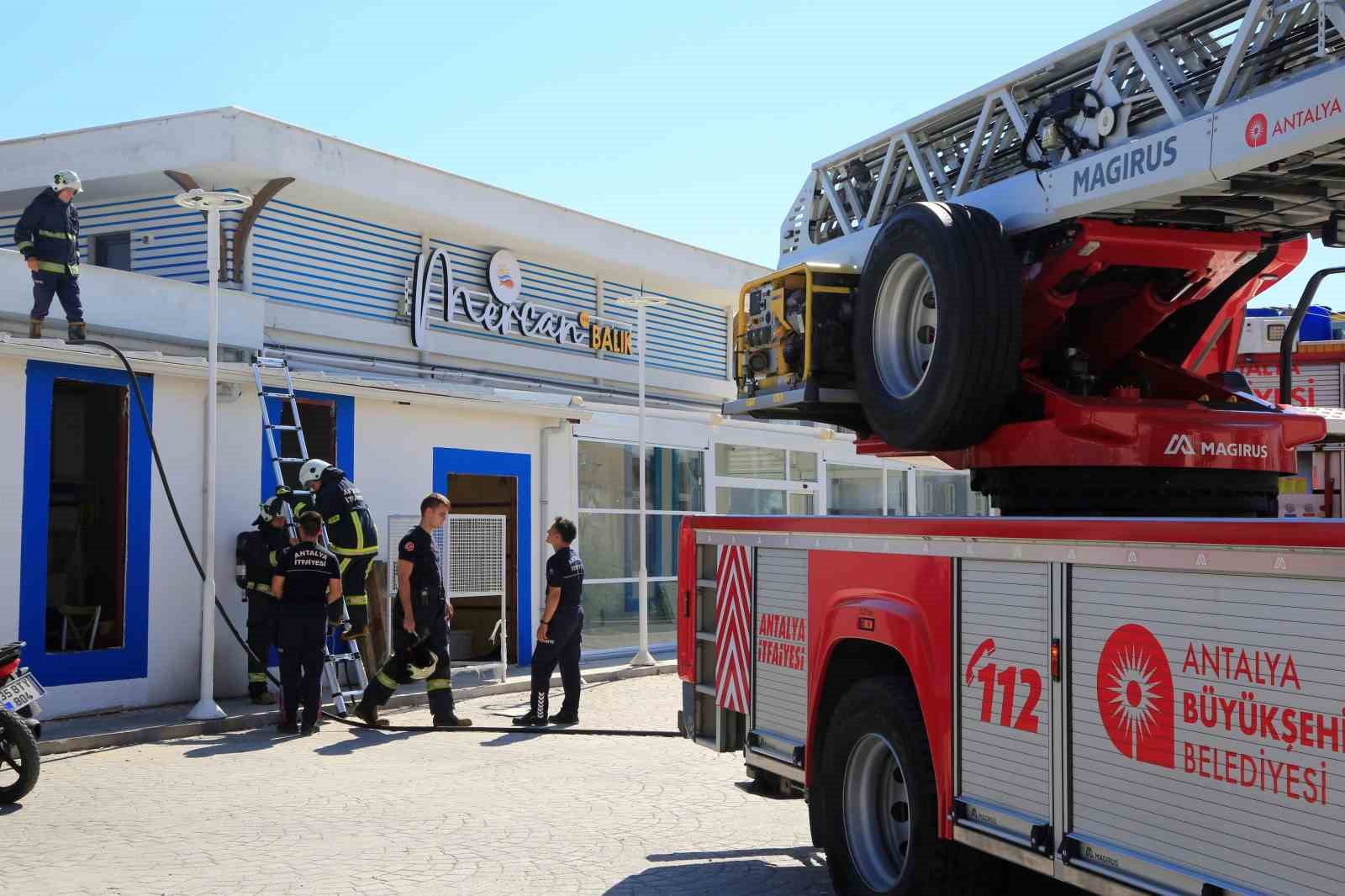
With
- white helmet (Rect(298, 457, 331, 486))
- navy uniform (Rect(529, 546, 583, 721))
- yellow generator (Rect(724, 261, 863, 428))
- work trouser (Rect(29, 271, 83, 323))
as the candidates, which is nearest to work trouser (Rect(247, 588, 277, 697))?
white helmet (Rect(298, 457, 331, 486))

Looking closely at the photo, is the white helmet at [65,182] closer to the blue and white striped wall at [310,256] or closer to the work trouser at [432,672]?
the blue and white striped wall at [310,256]

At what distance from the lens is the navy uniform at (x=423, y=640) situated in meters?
12.1

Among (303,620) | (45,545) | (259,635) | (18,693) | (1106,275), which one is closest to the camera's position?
(1106,275)

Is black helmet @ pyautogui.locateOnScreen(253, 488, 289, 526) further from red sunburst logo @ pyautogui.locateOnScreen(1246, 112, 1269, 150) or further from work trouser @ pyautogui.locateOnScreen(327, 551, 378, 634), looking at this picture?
red sunburst logo @ pyautogui.locateOnScreen(1246, 112, 1269, 150)

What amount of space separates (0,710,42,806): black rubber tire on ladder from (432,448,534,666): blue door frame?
28.4 feet

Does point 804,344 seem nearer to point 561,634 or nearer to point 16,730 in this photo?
point 16,730

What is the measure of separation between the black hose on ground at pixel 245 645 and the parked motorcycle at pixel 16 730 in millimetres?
3535

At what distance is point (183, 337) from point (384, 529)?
10.7 ft

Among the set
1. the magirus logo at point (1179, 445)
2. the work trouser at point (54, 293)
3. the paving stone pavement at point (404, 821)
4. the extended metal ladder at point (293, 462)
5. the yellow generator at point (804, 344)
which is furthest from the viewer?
the work trouser at point (54, 293)

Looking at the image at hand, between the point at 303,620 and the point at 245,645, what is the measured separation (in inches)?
68.4

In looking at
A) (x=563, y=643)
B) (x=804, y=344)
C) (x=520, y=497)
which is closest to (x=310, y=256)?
(x=520, y=497)

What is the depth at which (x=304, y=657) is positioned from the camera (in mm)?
11828

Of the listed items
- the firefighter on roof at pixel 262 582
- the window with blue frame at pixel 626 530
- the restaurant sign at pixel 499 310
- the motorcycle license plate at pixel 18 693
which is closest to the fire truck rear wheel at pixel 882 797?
the motorcycle license plate at pixel 18 693

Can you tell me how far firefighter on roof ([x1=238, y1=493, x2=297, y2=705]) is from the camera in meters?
13.6
